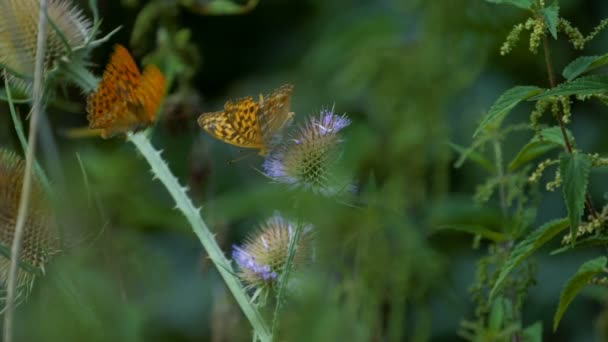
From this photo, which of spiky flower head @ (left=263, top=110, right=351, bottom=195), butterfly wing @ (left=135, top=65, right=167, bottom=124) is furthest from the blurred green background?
butterfly wing @ (left=135, top=65, right=167, bottom=124)

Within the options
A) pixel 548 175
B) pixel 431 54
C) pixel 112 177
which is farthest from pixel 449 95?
pixel 112 177

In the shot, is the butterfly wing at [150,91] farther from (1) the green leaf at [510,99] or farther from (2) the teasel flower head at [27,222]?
(1) the green leaf at [510,99]

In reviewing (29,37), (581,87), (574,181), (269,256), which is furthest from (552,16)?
(29,37)

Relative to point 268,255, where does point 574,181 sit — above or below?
above

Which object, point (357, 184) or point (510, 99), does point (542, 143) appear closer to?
point (510, 99)

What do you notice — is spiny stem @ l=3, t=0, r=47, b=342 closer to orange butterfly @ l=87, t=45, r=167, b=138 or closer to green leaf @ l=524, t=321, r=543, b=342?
orange butterfly @ l=87, t=45, r=167, b=138

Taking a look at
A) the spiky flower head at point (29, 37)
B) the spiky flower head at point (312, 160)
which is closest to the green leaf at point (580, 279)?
the spiky flower head at point (312, 160)

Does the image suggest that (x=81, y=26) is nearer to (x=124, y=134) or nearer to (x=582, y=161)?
(x=124, y=134)
